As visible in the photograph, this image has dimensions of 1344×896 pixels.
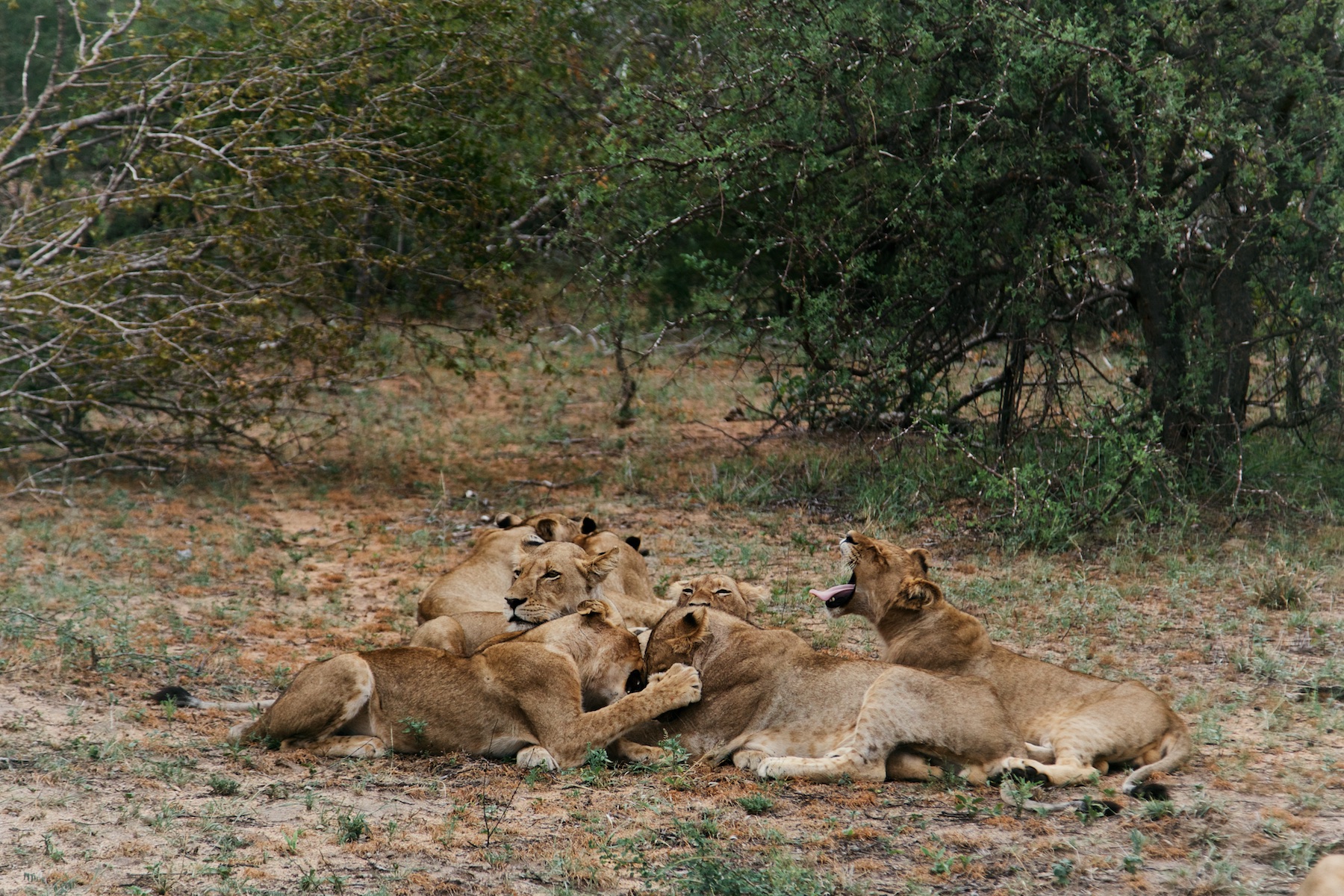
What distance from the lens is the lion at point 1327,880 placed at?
9.88 feet

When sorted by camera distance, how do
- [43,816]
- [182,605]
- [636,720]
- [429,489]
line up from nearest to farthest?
1. [43,816]
2. [636,720]
3. [182,605]
4. [429,489]

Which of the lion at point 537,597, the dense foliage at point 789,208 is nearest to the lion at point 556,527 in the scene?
the lion at point 537,597

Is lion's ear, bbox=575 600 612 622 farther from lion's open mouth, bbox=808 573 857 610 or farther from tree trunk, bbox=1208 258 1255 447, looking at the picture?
tree trunk, bbox=1208 258 1255 447

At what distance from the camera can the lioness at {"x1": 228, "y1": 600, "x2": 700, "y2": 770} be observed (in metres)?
5.50

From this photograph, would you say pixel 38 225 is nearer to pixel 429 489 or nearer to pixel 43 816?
pixel 429 489

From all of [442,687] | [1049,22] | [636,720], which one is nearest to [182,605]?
[442,687]

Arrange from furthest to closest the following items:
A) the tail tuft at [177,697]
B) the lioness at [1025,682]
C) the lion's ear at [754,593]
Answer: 1. the lion's ear at [754,593]
2. the tail tuft at [177,697]
3. the lioness at [1025,682]

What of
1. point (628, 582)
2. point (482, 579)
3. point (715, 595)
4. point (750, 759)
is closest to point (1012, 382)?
point (628, 582)

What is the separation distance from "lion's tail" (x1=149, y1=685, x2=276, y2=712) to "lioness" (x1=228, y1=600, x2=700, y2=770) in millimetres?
431

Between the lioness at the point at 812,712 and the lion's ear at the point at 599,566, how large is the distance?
548 millimetres

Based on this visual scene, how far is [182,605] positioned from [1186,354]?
7220 mm

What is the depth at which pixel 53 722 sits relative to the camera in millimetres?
5750

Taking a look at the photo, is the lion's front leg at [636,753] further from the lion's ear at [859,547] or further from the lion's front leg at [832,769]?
the lion's ear at [859,547]

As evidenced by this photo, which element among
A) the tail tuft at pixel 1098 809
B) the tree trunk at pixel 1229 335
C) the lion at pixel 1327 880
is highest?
the tree trunk at pixel 1229 335
